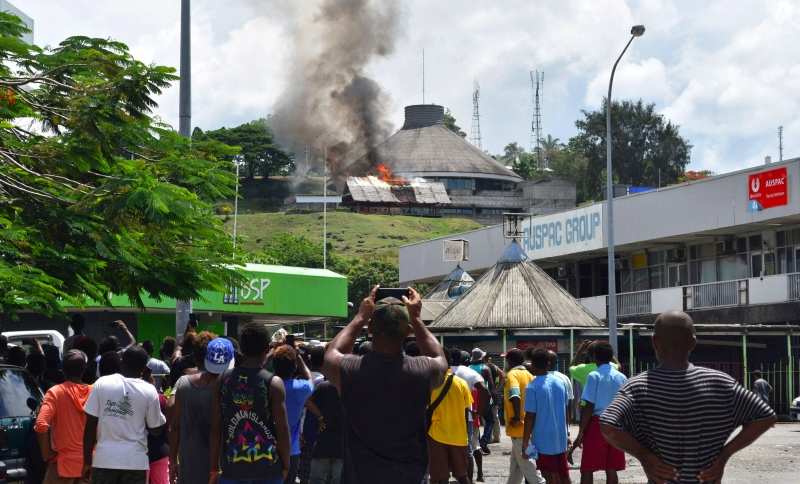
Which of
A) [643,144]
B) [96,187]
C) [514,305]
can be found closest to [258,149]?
[643,144]

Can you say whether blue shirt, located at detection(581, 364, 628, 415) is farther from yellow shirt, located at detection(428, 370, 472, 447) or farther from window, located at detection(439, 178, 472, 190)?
window, located at detection(439, 178, 472, 190)

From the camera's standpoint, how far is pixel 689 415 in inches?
203

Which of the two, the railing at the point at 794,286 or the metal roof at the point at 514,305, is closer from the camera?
the metal roof at the point at 514,305

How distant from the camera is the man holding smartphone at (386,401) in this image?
228 inches

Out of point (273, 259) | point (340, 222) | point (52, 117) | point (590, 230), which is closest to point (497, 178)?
point (340, 222)

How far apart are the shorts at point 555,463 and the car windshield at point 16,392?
183 inches

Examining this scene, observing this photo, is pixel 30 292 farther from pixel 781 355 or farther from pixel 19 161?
pixel 781 355

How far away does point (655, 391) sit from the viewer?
17.1 ft

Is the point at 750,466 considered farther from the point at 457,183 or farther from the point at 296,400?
the point at 457,183

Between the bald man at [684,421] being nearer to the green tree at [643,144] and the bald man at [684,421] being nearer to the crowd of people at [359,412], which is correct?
the crowd of people at [359,412]

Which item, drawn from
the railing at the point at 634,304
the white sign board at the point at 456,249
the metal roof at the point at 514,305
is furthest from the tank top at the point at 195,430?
the railing at the point at 634,304

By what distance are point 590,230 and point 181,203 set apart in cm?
3263

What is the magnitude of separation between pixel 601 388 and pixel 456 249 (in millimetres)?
28335

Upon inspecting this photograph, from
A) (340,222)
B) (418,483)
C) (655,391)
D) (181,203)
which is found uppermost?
(340,222)
